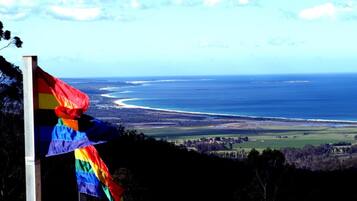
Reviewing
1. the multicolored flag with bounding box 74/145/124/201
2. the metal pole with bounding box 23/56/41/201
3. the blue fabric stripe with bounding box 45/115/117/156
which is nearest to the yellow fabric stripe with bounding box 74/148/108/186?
the multicolored flag with bounding box 74/145/124/201

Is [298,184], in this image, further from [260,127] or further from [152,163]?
[260,127]

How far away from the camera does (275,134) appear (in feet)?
206

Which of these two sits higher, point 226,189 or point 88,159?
point 88,159

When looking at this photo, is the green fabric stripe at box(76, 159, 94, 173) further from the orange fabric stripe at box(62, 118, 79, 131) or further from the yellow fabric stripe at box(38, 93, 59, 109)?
the yellow fabric stripe at box(38, 93, 59, 109)

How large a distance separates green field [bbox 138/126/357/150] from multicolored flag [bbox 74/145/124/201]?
1688 inches

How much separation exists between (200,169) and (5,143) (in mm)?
8245

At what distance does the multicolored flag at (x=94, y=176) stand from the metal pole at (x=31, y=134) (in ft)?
1.10

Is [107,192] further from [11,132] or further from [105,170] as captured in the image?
[11,132]

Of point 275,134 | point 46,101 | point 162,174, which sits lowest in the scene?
point 162,174

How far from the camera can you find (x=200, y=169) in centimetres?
2366

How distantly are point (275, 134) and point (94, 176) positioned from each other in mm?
56872

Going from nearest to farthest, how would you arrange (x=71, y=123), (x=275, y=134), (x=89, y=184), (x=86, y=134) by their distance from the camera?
(x=86, y=134) → (x=71, y=123) → (x=89, y=184) → (x=275, y=134)

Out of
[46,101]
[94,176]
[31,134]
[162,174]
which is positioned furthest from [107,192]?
[162,174]

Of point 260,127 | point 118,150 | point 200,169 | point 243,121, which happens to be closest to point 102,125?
point 118,150
